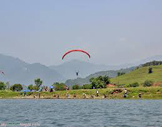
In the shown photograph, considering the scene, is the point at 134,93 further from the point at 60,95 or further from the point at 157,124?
the point at 157,124

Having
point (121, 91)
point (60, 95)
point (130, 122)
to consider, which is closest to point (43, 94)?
point (60, 95)

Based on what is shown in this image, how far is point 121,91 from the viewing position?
12031 cm

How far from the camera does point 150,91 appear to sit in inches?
4515

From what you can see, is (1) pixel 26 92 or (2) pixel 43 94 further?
(1) pixel 26 92

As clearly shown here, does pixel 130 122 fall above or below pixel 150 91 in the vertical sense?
below

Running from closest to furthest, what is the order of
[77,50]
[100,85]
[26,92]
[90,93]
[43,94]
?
[77,50]
[90,93]
[43,94]
[26,92]
[100,85]

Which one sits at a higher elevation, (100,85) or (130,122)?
(100,85)

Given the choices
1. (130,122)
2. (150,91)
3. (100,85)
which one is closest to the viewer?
(130,122)

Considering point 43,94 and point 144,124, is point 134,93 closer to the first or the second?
point 43,94

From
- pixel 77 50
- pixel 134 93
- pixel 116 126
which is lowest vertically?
pixel 116 126

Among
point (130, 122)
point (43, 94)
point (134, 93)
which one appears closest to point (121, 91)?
point (134, 93)

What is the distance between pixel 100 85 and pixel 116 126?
145933 millimetres

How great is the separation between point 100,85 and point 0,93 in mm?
54658

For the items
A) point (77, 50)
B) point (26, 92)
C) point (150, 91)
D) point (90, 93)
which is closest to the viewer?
point (77, 50)
